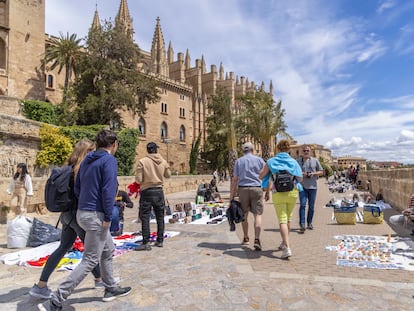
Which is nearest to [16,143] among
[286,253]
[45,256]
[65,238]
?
[45,256]

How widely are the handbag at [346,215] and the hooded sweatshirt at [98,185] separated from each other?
251 inches

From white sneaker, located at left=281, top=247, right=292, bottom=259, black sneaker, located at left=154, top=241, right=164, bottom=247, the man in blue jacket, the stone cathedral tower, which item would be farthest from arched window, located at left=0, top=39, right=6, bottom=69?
white sneaker, located at left=281, top=247, right=292, bottom=259

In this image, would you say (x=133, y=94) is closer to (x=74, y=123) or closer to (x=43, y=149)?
(x=74, y=123)

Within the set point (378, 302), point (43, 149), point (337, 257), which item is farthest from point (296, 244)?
point (43, 149)

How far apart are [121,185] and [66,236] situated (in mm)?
15238

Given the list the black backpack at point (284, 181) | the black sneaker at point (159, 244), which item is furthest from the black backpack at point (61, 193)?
the black backpack at point (284, 181)

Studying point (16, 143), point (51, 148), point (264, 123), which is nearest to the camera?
point (16, 143)

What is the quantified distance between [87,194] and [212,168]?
4523 cm

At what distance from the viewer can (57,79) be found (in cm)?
3512

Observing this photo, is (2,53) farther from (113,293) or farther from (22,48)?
(113,293)

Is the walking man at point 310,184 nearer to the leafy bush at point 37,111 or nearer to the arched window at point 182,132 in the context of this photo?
the leafy bush at point 37,111

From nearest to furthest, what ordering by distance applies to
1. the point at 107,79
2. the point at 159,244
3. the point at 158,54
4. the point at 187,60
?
the point at 159,244 → the point at 107,79 → the point at 158,54 → the point at 187,60

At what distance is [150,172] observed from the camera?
5.87 meters

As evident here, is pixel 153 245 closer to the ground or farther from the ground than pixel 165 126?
closer to the ground
